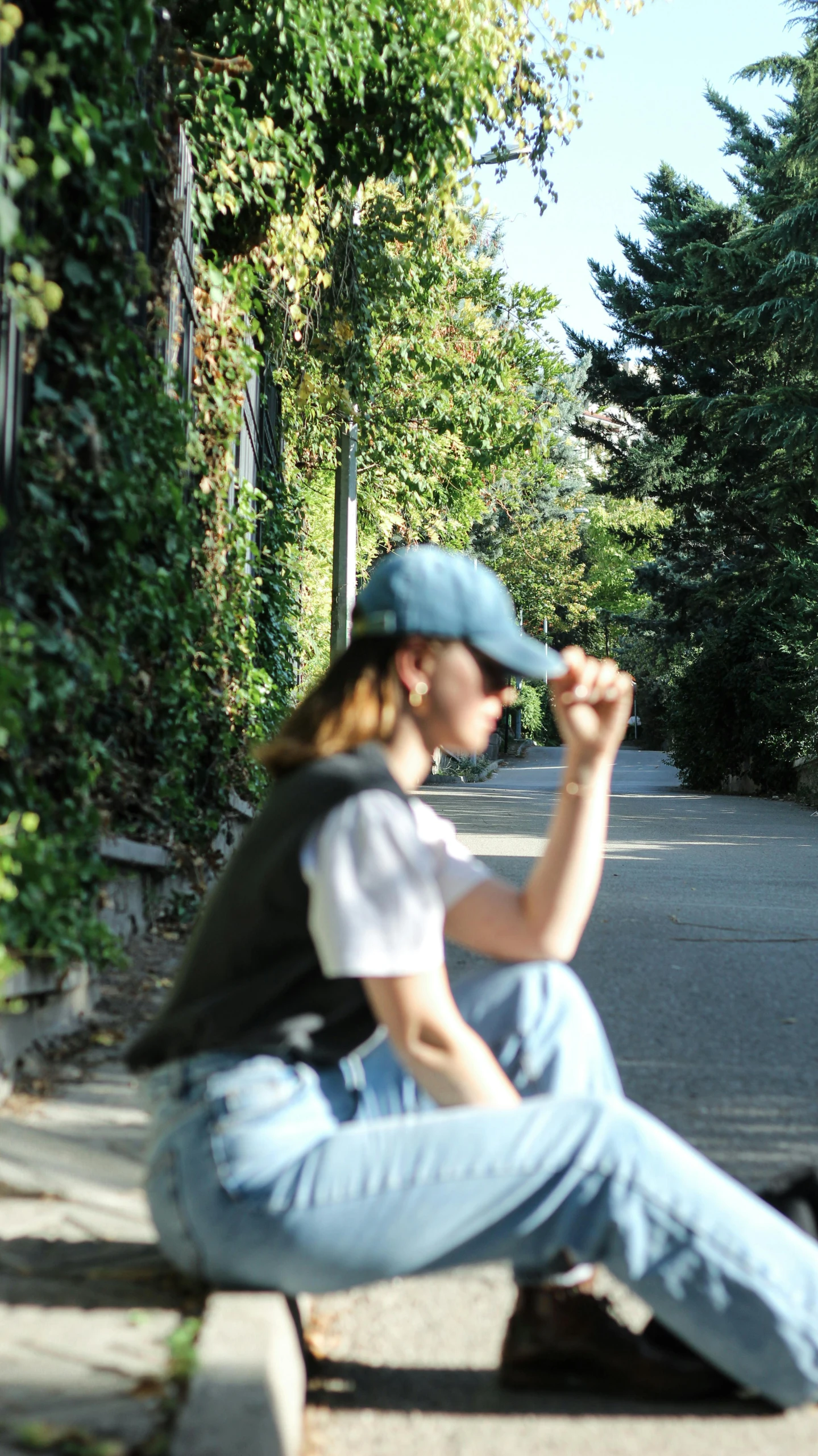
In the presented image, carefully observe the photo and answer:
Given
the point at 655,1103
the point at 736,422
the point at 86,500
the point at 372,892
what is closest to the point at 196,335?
the point at 86,500

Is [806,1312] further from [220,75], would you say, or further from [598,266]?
[598,266]

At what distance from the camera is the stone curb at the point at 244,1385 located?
2.10 metres

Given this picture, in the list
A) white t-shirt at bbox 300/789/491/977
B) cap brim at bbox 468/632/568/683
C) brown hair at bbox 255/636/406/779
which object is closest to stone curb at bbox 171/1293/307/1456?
white t-shirt at bbox 300/789/491/977

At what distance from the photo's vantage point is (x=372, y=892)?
7.41 feet

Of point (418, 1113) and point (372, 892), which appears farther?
point (418, 1113)

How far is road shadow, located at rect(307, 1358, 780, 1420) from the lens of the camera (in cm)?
253

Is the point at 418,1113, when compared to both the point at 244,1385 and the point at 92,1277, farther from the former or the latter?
the point at 92,1277

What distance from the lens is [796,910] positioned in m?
9.27

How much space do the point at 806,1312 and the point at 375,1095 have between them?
0.78 meters

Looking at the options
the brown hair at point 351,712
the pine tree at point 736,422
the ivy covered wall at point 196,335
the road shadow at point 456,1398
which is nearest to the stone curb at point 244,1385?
the road shadow at point 456,1398

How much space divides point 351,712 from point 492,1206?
0.81 meters

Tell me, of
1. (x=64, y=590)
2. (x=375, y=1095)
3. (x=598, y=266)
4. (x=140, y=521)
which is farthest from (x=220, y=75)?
(x=598, y=266)

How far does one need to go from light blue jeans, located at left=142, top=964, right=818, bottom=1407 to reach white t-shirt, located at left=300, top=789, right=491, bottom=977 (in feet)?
0.90

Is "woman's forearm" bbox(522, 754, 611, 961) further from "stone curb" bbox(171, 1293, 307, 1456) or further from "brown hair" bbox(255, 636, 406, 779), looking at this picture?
"stone curb" bbox(171, 1293, 307, 1456)
